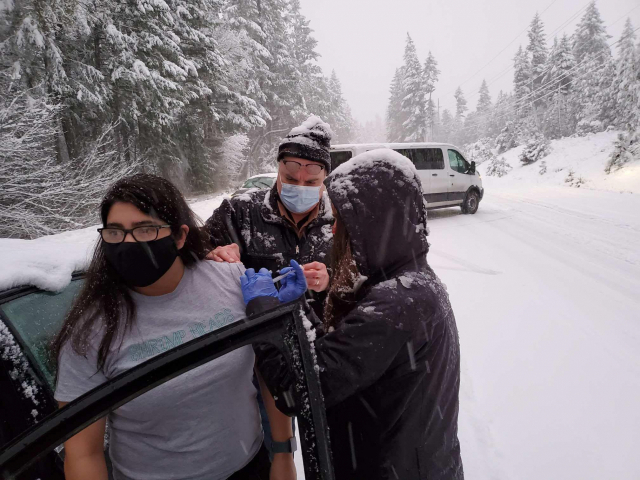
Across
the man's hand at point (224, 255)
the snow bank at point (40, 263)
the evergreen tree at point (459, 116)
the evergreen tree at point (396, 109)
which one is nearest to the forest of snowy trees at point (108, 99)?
the snow bank at point (40, 263)

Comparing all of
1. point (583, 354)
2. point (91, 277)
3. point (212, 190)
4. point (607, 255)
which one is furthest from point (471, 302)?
point (212, 190)

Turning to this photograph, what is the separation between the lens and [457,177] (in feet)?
35.0

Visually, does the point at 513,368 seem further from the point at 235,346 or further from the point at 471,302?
the point at 235,346

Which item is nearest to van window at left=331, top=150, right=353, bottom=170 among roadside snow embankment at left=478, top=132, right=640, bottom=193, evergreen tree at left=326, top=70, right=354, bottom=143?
roadside snow embankment at left=478, top=132, right=640, bottom=193

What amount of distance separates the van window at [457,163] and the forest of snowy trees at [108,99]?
9484 mm

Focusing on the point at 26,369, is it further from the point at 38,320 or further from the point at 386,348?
the point at 386,348

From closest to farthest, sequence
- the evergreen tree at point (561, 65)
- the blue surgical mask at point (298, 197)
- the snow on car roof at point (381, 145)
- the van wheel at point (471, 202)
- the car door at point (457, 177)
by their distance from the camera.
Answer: the blue surgical mask at point (298, 197) → the snow on car roof at point (381, 145) → the car door at point (457, 177) → the van wheel at point (471, 202) → the evergreen tree at point (561, 65)

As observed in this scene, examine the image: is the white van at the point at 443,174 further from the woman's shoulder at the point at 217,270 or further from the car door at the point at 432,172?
the woman's shoulder at the point at 217,270

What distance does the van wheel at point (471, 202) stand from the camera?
11.0 meters

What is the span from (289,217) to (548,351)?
3242 mm

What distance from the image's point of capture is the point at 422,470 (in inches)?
48.5

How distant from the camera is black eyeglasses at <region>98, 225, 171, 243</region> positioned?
4.46 ft

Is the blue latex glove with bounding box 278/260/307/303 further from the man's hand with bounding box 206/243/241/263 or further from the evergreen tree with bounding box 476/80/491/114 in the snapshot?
the evergreen tree with bounding box 476/80/491/114

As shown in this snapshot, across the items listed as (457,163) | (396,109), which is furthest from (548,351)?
(396,109)
